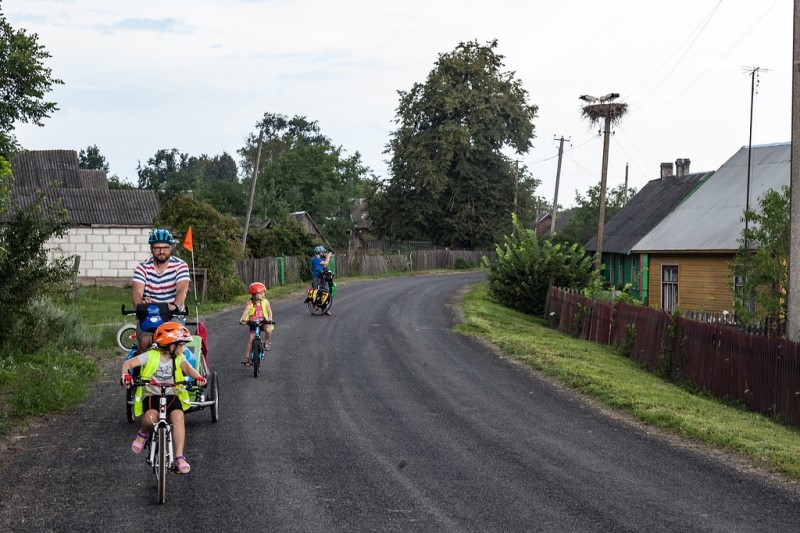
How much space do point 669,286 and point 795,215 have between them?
21.0 m

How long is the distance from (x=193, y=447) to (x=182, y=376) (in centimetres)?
166

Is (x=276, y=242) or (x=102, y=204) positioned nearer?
(x=102, y=204)

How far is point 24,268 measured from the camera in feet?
52.1

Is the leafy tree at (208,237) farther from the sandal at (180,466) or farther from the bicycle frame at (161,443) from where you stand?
the sandal at (180,466)

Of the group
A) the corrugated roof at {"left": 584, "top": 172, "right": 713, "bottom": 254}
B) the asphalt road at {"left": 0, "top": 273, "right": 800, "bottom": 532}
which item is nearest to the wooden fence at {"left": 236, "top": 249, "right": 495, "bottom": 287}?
the corrugated roof at {"left": 584, "top": 172, "right": 713, "bottom": 254}

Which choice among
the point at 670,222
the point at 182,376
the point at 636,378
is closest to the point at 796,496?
the point at 182,376

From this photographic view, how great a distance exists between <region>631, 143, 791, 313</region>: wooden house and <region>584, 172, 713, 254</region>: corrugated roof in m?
1.85

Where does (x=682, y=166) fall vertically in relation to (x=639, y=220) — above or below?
above

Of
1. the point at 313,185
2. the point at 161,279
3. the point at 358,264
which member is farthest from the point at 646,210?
the point at 313,185

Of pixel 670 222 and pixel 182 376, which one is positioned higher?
pixel 670 222

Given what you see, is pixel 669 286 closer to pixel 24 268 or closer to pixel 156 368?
pixel 24 268

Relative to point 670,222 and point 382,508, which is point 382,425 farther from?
point 670,222

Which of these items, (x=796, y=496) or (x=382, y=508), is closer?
(x=382, y=508)

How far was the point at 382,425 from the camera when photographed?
1158 centimetres
